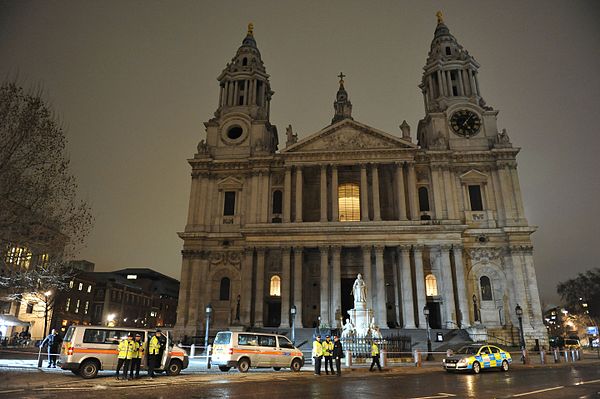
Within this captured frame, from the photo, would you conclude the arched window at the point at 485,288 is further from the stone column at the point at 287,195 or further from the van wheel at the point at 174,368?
the van wheel at the point at 174,368

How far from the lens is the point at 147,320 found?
82625 millimetres

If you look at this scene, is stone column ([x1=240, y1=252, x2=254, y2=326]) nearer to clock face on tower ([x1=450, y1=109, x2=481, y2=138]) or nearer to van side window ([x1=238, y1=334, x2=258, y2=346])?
van side window ([x1=238, y1=334, x2=258, y2=346])

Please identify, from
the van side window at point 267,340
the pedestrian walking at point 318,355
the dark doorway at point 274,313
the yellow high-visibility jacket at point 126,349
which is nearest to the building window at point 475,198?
the dark doorway at point 274,313

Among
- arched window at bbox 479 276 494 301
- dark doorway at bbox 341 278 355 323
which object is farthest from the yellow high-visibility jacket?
arched window at bbox 479 276 494 301

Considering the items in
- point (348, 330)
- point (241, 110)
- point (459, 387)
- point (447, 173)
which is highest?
point (241, 110)

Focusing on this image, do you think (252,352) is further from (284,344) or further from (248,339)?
(284,344)

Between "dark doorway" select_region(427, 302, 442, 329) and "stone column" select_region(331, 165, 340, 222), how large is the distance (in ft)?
37.3

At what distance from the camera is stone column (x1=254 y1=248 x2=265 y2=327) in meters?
36.7

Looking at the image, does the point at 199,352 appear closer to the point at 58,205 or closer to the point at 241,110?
the point at 58,205

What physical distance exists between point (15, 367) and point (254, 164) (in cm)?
2870

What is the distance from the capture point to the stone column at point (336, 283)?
117 ft

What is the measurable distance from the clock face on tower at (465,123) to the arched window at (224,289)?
28.4 metres

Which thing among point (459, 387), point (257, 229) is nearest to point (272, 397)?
point (459, 387)

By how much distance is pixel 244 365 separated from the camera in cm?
1836
